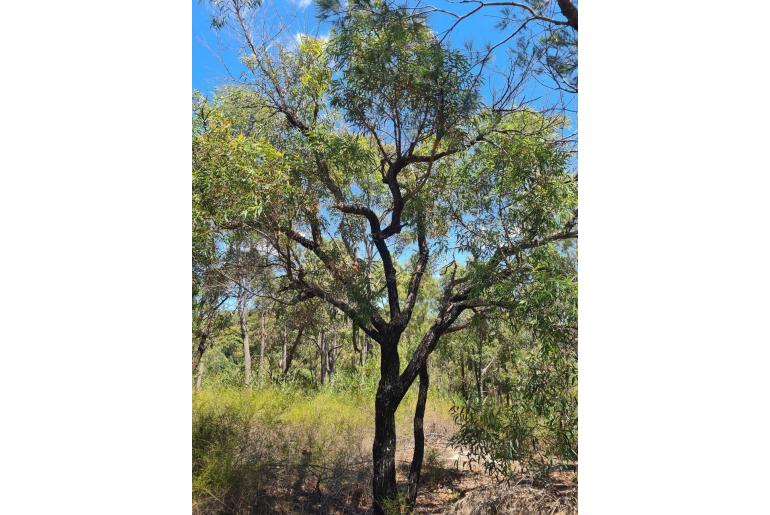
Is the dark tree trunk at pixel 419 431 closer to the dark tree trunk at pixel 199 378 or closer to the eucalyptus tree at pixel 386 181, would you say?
the eucalyptus tree at pixel 386 181

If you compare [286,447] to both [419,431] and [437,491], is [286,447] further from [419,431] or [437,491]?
[437,491]

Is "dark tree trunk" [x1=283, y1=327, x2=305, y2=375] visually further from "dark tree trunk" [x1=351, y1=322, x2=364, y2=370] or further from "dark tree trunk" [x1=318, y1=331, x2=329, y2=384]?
"dark tree trunk" [x1=351, y1=322, x2=364, y2=370]

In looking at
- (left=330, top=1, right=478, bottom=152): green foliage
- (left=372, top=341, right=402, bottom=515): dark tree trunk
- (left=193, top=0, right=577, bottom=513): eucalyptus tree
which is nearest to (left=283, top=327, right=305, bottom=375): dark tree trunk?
(left=193, top=0, right=577, bottom=513): eucalyptus tree

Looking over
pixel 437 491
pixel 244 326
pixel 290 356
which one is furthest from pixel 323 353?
pixel 437 491

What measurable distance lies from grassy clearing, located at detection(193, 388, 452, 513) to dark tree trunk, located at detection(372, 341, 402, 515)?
78 mm

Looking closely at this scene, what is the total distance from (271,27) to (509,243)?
177 cm

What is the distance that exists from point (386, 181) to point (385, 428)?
56.7 inches

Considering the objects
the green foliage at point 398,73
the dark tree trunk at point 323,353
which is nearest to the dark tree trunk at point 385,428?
the dark tree trunk at point 323,353

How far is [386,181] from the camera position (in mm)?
3281

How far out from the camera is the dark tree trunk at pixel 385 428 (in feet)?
10.2

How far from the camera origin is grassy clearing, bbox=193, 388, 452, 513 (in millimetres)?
3008
